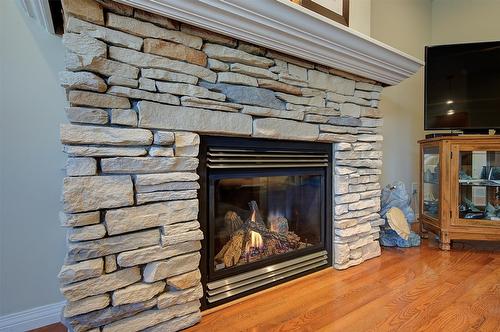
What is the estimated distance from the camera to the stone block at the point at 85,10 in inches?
38.6

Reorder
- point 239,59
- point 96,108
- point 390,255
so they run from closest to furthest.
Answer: point 96,108
point 239,59
point 390,255

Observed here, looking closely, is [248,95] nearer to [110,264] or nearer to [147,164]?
[147,164]

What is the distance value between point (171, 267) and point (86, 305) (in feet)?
1.02

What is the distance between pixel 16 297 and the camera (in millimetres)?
1241

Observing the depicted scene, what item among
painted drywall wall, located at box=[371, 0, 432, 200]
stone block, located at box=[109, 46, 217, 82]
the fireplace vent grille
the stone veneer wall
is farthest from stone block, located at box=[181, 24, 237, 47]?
painted drywall wall, located at box=[371, 0, 432, 200]

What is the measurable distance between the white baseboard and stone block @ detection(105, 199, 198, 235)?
609mm

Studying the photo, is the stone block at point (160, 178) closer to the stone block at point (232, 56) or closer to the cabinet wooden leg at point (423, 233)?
the stone block at point (232, 56)

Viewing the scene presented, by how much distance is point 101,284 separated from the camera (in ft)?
3.45

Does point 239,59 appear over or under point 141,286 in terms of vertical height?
over

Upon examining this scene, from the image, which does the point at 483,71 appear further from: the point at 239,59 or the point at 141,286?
the point at 141,286

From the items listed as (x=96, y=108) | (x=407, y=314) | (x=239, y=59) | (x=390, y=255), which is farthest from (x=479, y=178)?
(x=96, y=108)

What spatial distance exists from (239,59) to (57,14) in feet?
2.53

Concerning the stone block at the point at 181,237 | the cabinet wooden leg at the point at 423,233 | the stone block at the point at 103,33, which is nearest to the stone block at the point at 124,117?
the stone block at the point at 103,33

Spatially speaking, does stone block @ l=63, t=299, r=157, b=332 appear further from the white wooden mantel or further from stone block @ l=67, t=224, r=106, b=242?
the white wooden mantel
